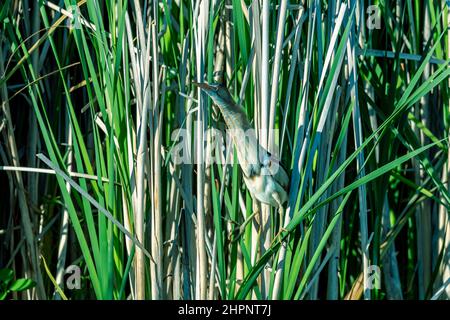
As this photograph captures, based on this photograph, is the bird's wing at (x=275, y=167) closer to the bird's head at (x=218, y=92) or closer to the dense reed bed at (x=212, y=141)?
the dense reed bed at (x=212, y=141)

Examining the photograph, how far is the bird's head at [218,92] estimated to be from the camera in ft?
3.92

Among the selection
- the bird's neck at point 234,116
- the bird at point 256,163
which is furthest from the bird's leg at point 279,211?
the bird's neck at point 234,116

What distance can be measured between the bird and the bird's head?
2 centimetres

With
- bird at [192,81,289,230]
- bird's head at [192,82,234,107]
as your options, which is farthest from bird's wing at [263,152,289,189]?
bird's head at [192,82,234,107]

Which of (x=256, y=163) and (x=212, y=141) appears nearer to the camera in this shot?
(x=256, y=163)

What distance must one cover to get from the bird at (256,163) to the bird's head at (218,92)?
0.02 meters

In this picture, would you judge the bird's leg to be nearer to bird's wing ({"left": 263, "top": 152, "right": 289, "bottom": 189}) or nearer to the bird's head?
bird's wing ({"left": 263, "top": 152, "right": 289, "bottom": 189})

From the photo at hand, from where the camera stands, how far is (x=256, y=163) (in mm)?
1276

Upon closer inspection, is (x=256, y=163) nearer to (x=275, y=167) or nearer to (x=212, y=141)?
(x=275, y=167)

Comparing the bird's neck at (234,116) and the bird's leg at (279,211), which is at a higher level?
the bird's neck at (234,116)

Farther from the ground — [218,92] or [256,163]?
[218,92]

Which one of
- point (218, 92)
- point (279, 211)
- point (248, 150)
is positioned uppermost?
point (218, 92)

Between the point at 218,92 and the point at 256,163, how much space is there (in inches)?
5.8

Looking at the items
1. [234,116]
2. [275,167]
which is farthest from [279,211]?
[234,116]
